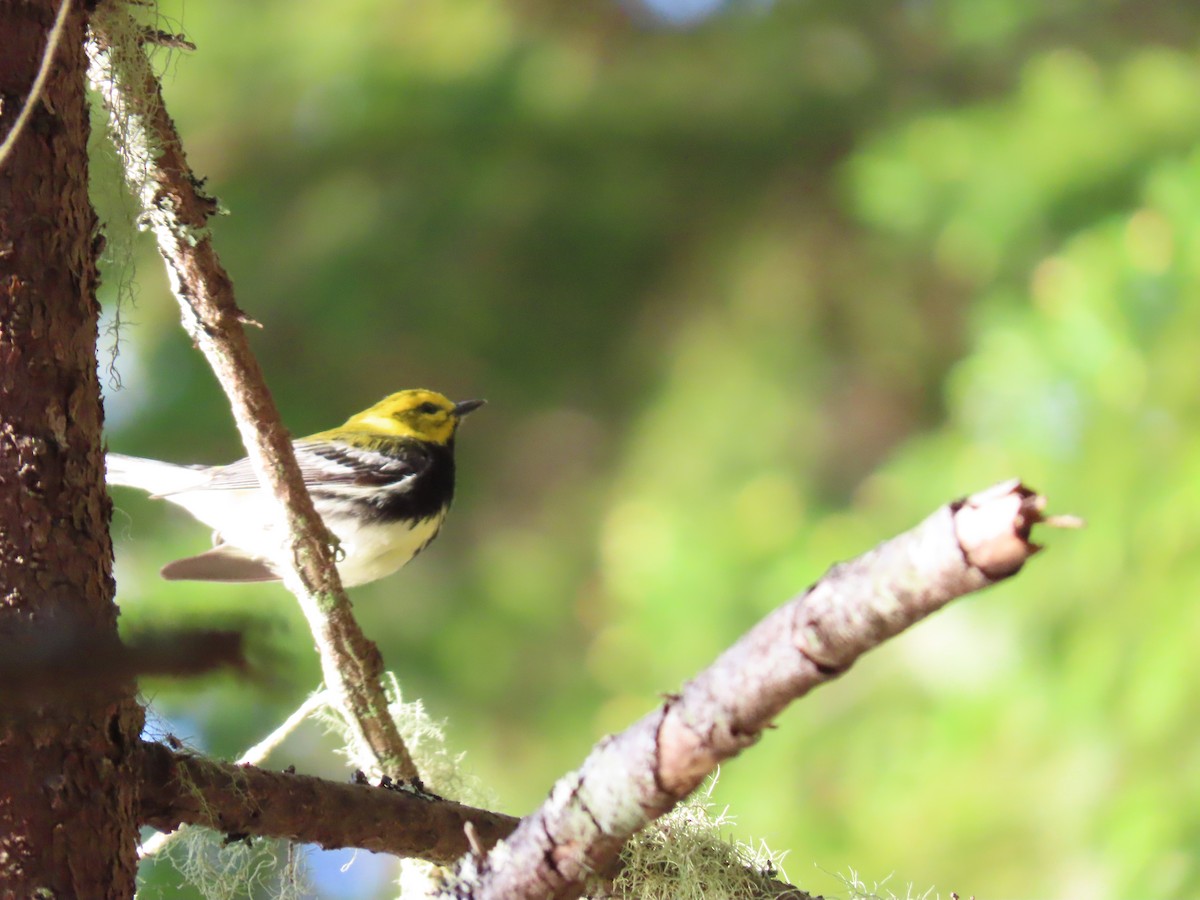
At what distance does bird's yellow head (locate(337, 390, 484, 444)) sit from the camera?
233 cm

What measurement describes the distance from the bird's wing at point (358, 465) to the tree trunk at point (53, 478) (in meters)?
1.32

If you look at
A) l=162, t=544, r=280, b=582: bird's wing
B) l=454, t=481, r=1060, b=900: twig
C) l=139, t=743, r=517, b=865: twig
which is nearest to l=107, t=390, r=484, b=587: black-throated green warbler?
l=162, t=544, r=280, b=582: bird's wing

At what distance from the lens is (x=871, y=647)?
438 mm

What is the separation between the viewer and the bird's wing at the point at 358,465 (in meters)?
2.11

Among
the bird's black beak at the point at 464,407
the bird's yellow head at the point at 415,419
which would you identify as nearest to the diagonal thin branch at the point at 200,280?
the bird's black beak at the point at 464,407

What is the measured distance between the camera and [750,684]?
0.47 m

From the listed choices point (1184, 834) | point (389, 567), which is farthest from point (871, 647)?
A: point (389, 567)

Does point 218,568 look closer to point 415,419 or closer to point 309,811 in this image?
point 415,419

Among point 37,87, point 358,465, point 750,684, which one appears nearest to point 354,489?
point 358,465

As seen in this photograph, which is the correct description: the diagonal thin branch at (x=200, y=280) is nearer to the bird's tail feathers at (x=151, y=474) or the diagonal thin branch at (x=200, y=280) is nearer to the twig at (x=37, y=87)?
the twig at (x=37, y=87)

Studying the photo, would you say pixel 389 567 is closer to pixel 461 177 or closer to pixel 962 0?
pixel 461 177

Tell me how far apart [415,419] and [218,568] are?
624 millimetres

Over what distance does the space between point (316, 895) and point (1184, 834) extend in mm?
1047

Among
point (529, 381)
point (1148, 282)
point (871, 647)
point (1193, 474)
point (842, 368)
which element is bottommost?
point (871, 647)
